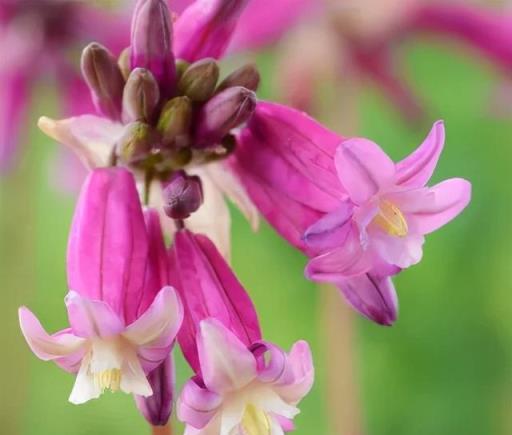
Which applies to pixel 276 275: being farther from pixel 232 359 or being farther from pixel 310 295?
pixel 232 359

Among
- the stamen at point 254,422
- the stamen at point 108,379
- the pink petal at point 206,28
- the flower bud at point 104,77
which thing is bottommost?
the stamen at point 254,422

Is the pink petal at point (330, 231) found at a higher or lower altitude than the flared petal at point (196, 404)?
higher

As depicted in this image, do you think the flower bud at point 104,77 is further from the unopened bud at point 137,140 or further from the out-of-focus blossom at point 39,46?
the out-of-focus blossom at point 39,46

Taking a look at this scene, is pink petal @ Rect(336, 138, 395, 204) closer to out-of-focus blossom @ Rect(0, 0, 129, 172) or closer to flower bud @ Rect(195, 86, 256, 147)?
flower bud @ Rect(195, 86, 256, 147)

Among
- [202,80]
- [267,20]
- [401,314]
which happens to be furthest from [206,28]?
[401,314]

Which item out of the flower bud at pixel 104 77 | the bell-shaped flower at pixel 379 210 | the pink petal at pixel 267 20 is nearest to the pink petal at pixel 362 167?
the bell-shaped flower at pixel 379 210
